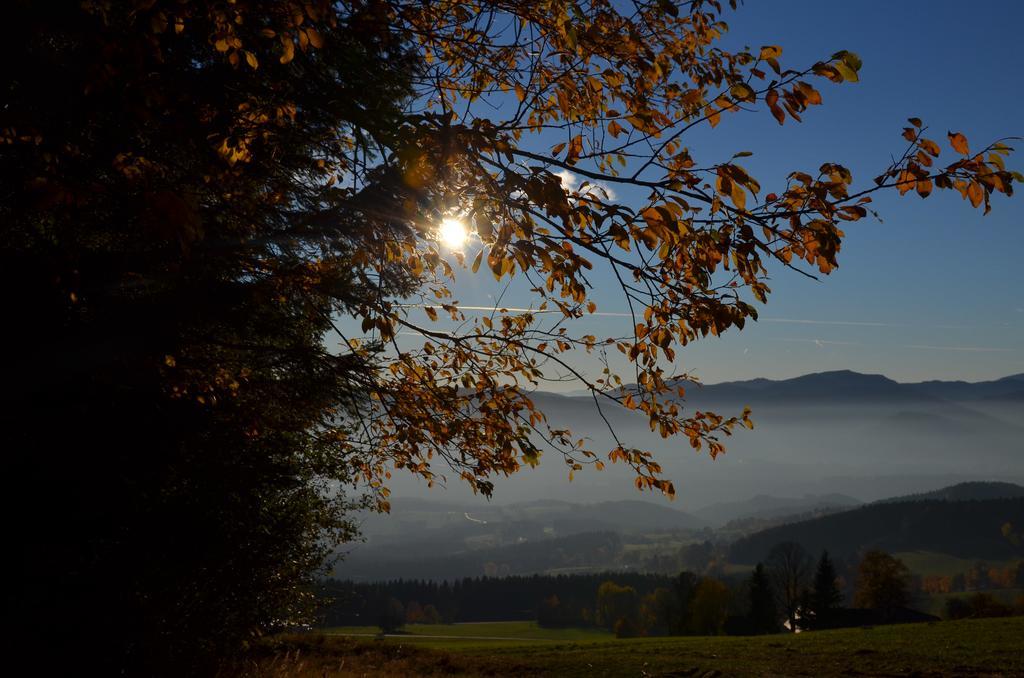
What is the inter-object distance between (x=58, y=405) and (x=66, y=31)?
509 centimetres

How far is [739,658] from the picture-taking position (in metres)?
21.7

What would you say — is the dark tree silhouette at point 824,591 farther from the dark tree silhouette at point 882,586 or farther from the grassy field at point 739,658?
the grassy field at point 739,658

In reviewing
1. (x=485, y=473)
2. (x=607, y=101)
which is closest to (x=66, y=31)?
(x=607, y=101)

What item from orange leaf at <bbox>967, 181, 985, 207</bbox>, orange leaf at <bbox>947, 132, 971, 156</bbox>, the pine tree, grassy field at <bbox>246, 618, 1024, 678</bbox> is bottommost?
the pine tree

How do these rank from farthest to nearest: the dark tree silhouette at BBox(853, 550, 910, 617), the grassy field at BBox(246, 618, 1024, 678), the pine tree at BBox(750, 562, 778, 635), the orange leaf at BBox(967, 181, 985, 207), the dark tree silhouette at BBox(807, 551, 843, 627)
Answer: the dark tree silhouette at BBox(807, 551, 843, 627)
the pine tree at BBox(750, 562, 778, 635)
the dark tree silhouette at BBox(853, 550, 910, 617)
the grassy field at BBox(246, 618, 1024, 678)
the orange leaf at BBox(967, 181, 985, 207)

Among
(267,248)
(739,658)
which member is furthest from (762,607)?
(267,248)

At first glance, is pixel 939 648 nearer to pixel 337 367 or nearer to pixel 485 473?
pixel 485 473

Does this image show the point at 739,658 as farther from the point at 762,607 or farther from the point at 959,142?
the point at 762,607

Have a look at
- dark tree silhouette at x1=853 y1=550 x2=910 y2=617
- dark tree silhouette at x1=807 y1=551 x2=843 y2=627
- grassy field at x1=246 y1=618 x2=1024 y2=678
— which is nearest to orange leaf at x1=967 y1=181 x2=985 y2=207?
grassy field at x1=246 y1=618 x2=1024 y2=678

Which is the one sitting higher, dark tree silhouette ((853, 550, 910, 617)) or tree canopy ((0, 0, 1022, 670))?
tree canopy ((0, 0, 1022, 670))

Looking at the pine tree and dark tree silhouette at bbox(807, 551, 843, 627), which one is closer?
the pine tree

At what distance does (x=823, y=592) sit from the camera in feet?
206

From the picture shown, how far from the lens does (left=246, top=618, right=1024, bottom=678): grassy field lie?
17.7 meters

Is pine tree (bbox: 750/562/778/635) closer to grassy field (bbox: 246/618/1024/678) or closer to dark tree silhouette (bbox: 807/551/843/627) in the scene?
dark tree silhouette (bbox: 807/551/843/627)
